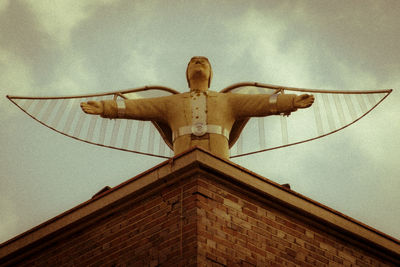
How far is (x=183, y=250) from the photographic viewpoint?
1259cm

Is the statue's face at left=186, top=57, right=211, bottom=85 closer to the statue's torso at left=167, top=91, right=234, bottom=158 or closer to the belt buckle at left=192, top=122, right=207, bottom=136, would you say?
the statue's torso at left=167, top=91, right=234, bottom=158

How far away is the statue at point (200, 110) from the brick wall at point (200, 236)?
1.84m

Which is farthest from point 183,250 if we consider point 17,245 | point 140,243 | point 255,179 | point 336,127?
point 336,127

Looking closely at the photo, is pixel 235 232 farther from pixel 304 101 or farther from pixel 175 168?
pixel 304 101

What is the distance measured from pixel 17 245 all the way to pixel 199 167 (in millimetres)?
3380

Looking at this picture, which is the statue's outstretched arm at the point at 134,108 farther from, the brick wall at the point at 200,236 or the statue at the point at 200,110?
the brick wall at the point at 200,236

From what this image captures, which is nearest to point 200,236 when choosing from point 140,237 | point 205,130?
point 140,237

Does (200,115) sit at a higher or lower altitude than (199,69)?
lower

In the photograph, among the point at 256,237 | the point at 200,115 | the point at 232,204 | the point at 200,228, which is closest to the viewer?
the point at 200,228

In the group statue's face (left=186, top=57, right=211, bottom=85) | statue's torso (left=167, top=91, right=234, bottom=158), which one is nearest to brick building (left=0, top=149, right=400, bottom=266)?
statue's torso (left=167, top=91, right=234, bottom=158)

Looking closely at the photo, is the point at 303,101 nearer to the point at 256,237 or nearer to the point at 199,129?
the point at 199,129

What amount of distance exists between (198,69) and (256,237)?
13.7ft

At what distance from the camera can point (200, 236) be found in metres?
12.6

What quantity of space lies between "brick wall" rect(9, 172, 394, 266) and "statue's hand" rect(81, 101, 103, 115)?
86.5 inches
